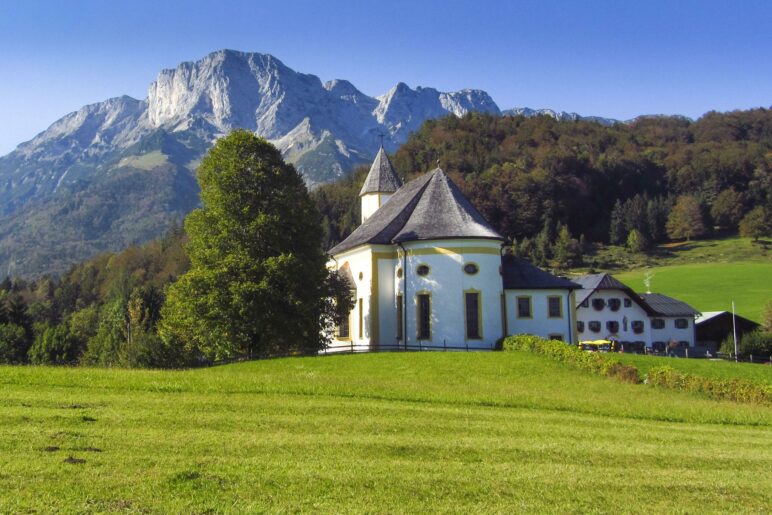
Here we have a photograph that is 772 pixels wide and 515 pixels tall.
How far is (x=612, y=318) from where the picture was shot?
209 ft

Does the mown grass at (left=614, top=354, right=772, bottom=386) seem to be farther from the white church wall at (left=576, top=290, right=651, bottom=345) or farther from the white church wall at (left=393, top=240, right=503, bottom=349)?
the white church wall at (left=576, top=290, right=651, bottom=345)

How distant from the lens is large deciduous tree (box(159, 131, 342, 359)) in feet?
117

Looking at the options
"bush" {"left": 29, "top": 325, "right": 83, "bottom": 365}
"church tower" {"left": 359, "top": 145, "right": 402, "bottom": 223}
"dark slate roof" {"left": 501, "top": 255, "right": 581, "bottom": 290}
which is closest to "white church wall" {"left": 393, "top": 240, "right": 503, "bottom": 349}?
"dark slate roof" {"left": 501, "top": 255, "right": 581, "bottom": 290}

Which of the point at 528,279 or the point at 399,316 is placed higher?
the point at 528,279

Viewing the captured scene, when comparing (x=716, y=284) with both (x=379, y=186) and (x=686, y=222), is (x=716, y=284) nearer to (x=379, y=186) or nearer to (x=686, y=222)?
(x=686, y=222)

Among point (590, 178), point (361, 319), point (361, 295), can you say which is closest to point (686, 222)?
point (590, 178)

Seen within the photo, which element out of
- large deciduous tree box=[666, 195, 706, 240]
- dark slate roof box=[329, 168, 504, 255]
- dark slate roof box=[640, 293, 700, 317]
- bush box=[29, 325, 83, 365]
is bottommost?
bush box=[29, 325, 83, 365]

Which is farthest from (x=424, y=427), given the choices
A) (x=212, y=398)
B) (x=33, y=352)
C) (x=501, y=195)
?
(x=501, y=195)

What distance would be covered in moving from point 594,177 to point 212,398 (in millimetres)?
126843

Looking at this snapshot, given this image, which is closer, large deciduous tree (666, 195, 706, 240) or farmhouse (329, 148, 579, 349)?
farmhouse (329, 148, 579, 349)

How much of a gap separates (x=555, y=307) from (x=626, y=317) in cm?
2437

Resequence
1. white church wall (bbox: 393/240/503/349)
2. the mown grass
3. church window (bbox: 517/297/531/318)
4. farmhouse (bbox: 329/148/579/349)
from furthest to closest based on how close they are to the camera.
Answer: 1. church window (bbox: 517/297/531/318)
2. farmhouse (bbox: 329/148/579/349)
3. white church wall (bbox: 393/240/503/349)
4. the mown grass

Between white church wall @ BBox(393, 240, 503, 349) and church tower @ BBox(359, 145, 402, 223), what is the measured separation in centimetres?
2038

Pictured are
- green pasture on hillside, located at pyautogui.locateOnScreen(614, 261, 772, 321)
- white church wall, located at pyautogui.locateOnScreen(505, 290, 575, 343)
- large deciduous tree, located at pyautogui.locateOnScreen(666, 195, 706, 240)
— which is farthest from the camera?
large deciduous tree, located at pyautogui.locateOnScreen(666, 195, 706, 240)
